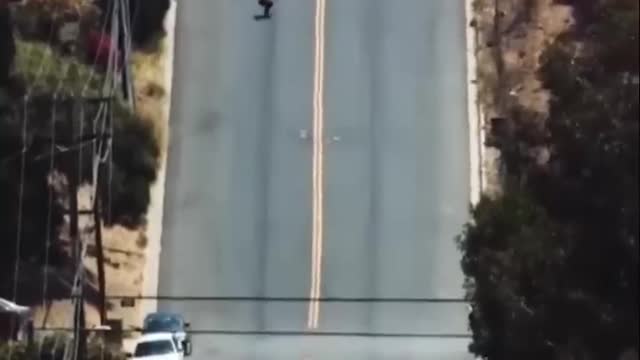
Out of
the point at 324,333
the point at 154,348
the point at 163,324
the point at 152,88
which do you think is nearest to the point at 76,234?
the point at 163,324

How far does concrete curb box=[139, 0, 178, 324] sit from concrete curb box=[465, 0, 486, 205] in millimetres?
8785

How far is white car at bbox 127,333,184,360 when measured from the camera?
3769cm

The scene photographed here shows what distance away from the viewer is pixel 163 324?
126 ft

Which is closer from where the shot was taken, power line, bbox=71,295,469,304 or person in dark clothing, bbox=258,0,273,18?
power line, bbox=71,295,469,304

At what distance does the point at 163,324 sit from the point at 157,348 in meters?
0.76

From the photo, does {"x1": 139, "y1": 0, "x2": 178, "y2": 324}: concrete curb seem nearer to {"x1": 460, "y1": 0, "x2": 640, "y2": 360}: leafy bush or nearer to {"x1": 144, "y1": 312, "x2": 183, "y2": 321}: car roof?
{"x1": 144, "y1": 312, "x2": 183, "y2": 321}: car roof

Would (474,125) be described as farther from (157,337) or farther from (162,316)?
(157,337)

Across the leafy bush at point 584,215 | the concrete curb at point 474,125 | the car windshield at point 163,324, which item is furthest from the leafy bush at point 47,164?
the leafy bush at point 584,215

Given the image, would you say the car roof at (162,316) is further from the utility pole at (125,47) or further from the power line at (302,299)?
the utility pole at (125,47)

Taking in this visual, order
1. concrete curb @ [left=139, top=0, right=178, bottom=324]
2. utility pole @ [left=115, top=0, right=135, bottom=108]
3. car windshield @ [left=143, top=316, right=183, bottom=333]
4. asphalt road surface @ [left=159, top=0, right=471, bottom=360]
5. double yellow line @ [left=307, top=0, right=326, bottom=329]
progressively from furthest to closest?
1. utility pole @ [left=115, top=0, right=135, bottom=108]
2. double yellow line @ [left=307, top=0, right=326, bottom=329]
3. concrete curb @ [left=139, top=0, right=178, bottom=324]
4. asphalt road surface @ [left=159, top=0, right=471, bottom=360]
5. car windshield @ [left=143, top=316, right=183, bottom=333]

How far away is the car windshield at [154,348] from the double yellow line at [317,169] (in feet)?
14.5

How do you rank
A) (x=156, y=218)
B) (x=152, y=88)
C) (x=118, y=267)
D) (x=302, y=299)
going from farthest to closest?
1. (x=152, y=88)
2. (x=156, y=218)
3. (x=302, y=299)
4. (x=118, y=267)

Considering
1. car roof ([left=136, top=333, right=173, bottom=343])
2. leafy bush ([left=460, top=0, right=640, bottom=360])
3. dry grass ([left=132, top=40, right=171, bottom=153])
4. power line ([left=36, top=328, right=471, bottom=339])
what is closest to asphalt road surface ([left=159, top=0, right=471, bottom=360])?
power line ([left=36, top=328, right=471, bottom=339])

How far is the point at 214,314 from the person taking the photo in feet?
135
